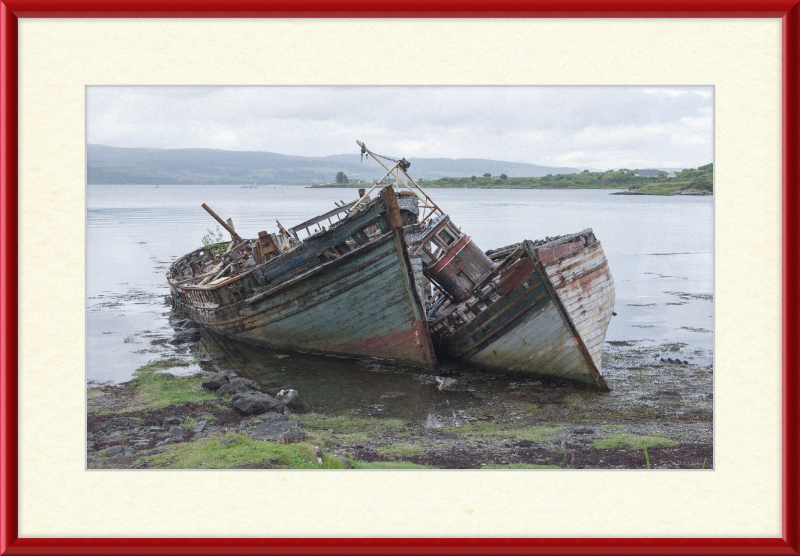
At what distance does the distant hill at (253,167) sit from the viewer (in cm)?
1099

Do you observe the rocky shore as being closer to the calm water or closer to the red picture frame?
the calm water

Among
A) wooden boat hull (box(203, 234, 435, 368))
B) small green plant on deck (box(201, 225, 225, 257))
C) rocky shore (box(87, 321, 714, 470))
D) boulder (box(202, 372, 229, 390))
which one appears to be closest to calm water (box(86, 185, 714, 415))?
wooden boat hull (box(203, 234, 435, 368))

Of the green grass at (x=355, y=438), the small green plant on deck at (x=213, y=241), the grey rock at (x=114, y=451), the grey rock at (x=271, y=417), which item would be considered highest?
the small green plant on deck at (x=213, y=241)

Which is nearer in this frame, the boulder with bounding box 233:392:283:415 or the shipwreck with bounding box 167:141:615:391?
the boulder with bounding box 233:392:283:415

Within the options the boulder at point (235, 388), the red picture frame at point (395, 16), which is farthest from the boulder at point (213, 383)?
the red picture frame at point (395, 16)

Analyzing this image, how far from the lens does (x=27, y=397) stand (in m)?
6.26

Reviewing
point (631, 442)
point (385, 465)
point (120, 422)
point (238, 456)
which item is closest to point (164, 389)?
point (120, 422)

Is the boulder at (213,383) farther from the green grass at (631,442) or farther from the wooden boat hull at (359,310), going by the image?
the green grass at (631,442)

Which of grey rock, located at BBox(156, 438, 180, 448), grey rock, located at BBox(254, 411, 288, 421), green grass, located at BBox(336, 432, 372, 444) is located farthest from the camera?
grey rock, located at BBox(254, 411, 288, 421)

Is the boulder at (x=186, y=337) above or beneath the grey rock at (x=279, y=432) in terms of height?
above

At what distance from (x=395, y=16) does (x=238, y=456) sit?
6.36m

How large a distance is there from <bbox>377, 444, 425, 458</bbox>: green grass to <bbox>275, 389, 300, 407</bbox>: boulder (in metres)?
3.39

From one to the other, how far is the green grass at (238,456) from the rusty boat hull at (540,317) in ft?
22.2

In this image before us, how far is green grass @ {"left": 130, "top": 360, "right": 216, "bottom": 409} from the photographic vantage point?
1241cm
